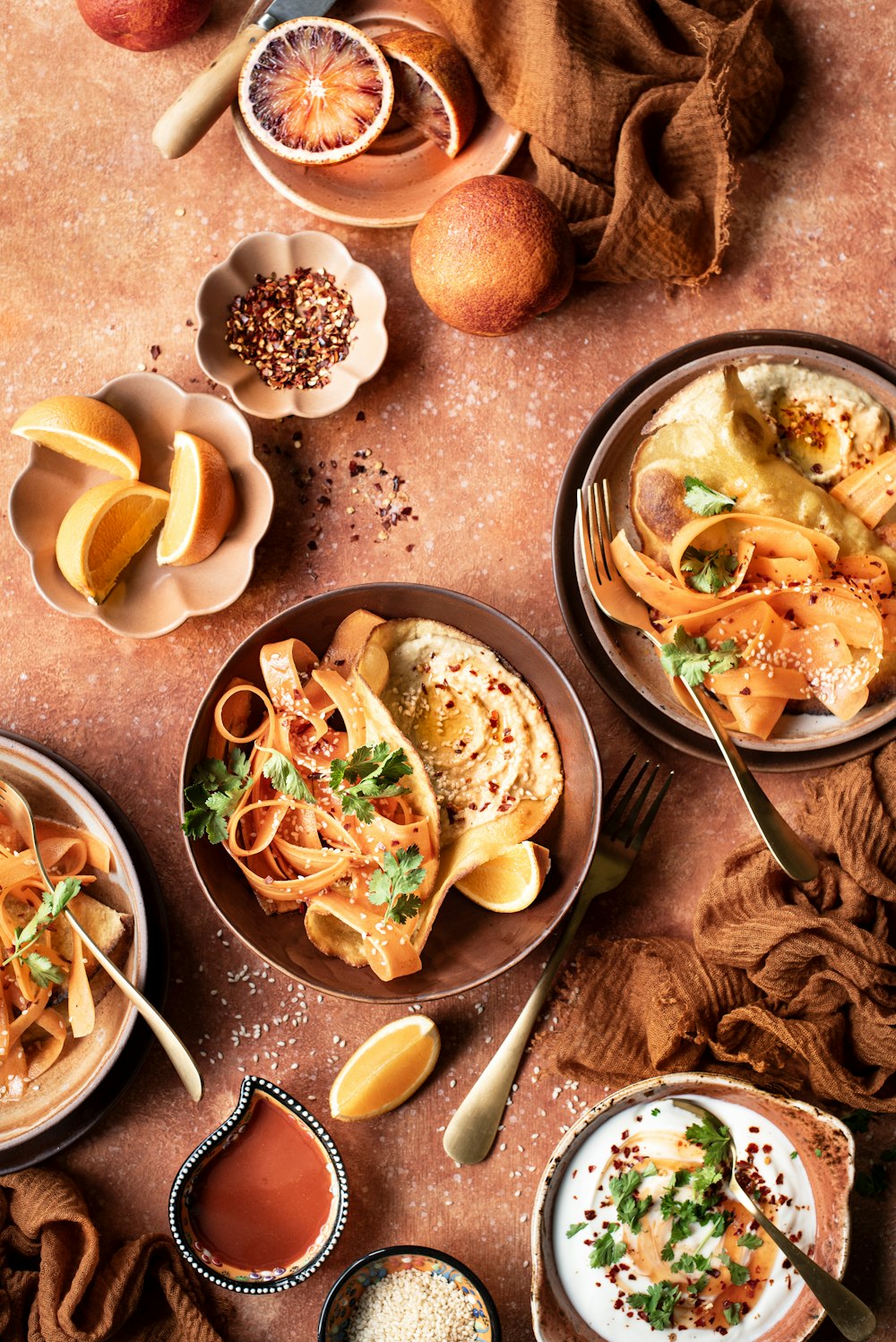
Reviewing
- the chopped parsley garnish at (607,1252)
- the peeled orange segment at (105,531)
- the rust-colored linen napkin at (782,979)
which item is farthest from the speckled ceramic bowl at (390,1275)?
the peeled orange segment at (105,531)

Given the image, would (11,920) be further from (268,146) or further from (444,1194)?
(268,146)

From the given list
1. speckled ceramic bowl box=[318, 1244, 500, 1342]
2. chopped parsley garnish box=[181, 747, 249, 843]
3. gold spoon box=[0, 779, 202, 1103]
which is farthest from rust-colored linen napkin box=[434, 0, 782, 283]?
speckled ceramic bowl box=[318, 1244, 500, 1342]

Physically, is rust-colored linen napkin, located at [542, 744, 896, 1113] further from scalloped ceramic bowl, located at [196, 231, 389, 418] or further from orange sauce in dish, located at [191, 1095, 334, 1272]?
scalloped ceramic bowl, located at [196, 231, 389, 418]

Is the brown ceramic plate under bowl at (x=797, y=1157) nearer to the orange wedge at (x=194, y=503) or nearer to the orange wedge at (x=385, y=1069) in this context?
the orange wedge at (x=385, y=1069)

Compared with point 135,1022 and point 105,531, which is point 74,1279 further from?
point 105,531

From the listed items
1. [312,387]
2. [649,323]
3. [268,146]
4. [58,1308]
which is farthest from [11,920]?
[649,323]

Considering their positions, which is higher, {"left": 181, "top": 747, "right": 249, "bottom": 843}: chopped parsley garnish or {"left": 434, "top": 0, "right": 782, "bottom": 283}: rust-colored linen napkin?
{"left": 434, "top": 0, "right": 782, "bottom": 283}: rust-colored linen napkin
